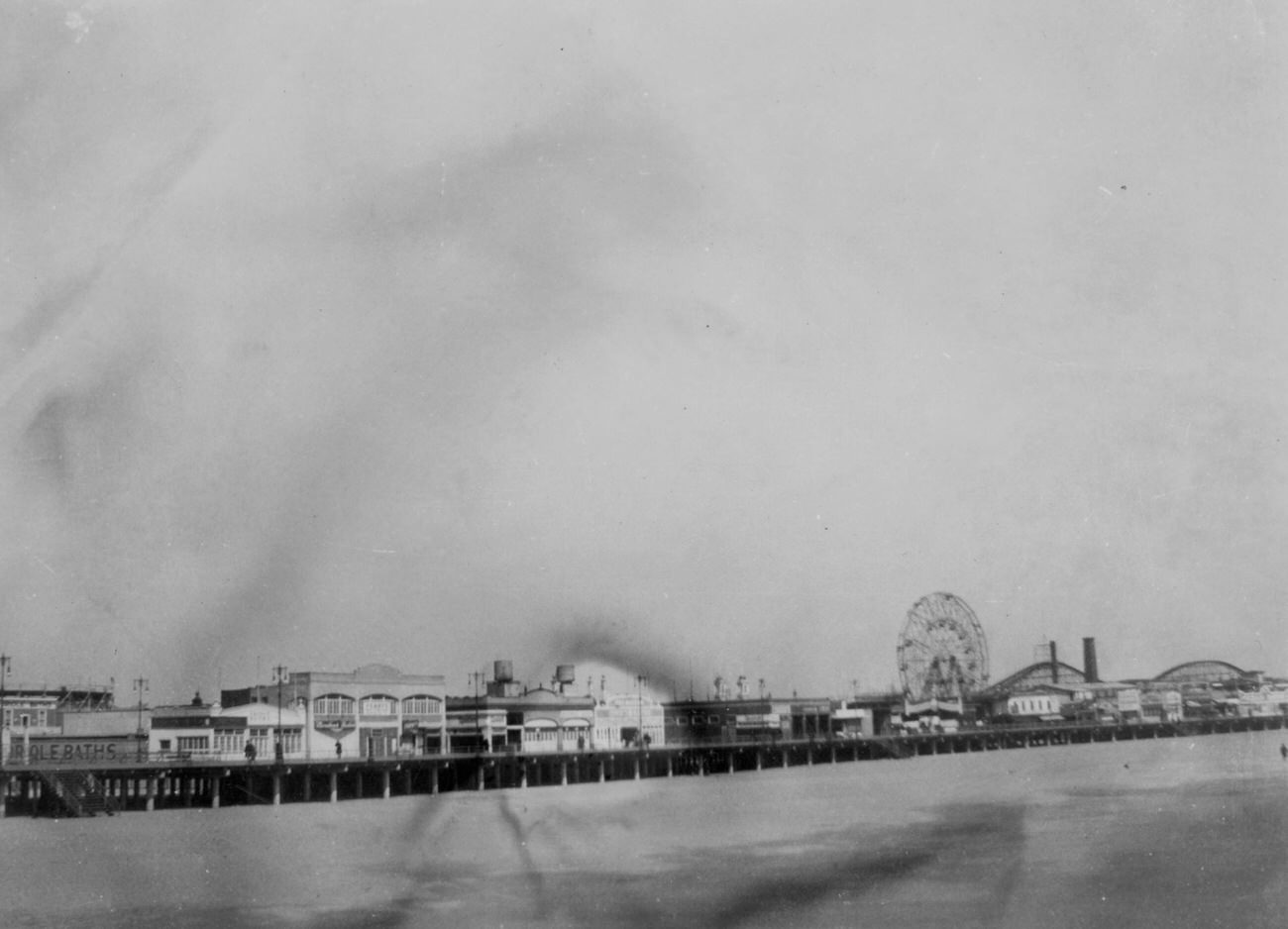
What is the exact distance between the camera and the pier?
35.0 m

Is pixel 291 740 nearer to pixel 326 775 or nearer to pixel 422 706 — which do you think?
pixel 326 775

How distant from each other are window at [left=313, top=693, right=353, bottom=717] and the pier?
227 cm

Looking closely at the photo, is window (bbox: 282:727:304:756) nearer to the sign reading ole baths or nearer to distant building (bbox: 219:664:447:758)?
distant building (bbox: 219:664:447:758)

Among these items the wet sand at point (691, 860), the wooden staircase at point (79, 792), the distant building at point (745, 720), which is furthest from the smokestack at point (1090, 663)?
the wooden staircase at point (79, 792)

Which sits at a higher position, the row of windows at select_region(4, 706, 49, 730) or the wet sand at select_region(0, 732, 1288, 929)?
the row of windows at select_region(4, 706, 49, 730)

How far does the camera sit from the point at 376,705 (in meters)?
43.5

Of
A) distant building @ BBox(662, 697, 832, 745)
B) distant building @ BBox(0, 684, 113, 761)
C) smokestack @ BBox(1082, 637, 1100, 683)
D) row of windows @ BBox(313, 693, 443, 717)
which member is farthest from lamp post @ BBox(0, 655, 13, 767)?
smokestack @ BBox(1082, 637, 1100, 683)

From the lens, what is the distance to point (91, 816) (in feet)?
112

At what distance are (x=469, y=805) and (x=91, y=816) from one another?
9.99 metres

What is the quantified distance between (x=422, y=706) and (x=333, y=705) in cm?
353

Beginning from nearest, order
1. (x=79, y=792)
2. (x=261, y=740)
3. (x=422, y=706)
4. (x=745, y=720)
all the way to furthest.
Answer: (x=79, y=792) < (x=261, y=740) < (x=422, y=706) < (x=745, y=720)

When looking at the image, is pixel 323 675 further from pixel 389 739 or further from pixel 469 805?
pixel 469 805

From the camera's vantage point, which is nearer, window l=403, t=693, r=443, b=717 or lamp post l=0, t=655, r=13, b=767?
lamp post l=0, t=655, r=13, b=767

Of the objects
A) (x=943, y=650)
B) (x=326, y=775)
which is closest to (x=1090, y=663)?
(x=943, y=650)
